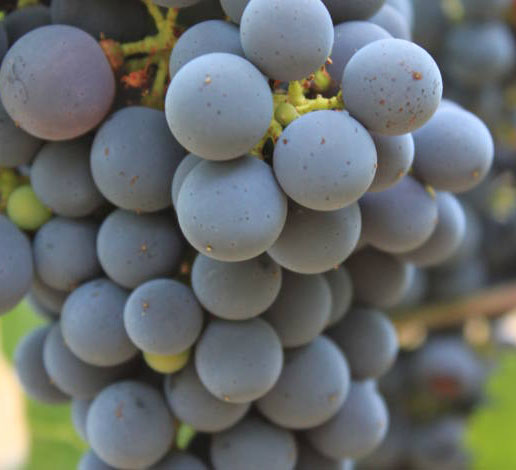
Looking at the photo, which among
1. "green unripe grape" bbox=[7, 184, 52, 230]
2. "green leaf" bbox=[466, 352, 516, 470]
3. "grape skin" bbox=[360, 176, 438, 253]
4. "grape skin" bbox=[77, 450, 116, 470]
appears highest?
"grape skin" bbox=[360, 176, 438, 253]

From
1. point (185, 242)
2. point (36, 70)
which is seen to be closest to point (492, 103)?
point (185, 242)

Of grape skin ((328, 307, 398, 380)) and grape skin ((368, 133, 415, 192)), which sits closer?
grape skin ((368, 133, 415, 192))

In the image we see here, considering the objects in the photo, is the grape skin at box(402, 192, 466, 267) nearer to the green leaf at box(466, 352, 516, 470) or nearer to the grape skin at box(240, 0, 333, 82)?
the grape skin at box(240, 0, 333, 82)

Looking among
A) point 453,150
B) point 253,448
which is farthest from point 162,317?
point 453,150

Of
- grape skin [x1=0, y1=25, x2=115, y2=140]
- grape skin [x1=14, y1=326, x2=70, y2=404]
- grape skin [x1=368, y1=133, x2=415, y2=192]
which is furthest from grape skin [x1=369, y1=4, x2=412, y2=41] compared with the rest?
grape skin [x1=14, y1=326, x2=70, y2=404]

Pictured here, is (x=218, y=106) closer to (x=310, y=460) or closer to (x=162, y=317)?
(x=162, y=317)

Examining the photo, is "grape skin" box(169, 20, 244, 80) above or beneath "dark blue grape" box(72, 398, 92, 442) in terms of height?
above

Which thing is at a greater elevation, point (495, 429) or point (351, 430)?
point (351, 430)

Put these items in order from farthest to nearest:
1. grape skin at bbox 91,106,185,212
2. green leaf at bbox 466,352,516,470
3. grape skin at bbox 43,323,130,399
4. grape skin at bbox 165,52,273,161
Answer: green leaf at bbox 466,352,516,470 → grape skin at bbox 43,323,130,399 → grape skin at bbox 91,106,185,212 → grape skin at bbox 165,52,273,161
